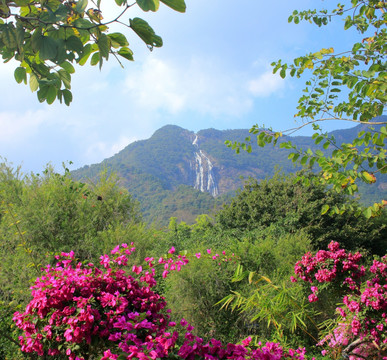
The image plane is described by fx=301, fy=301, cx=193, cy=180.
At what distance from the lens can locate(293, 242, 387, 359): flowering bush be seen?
8.92ft

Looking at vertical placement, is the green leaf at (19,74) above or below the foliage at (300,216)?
above

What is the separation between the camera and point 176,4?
0.65 meters

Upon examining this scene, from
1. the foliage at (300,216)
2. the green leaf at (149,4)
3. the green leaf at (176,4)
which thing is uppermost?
the green leaf at (149,4)

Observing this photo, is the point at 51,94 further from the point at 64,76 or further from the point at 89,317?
the point at 89,317

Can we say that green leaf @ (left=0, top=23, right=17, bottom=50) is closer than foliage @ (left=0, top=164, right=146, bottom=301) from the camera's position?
Yes

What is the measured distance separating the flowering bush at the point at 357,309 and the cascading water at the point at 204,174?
139086 millimetres

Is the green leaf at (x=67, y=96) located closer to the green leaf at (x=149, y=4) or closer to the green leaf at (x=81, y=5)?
the green leaf at (x=81, y=5)

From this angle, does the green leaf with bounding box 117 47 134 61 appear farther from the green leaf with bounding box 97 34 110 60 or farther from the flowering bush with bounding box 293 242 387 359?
the flowering bush with bounding box 293 242 387 359

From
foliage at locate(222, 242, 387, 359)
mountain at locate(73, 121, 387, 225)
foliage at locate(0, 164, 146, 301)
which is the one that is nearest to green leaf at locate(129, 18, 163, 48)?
foliage at locate(222, 242, 387, 359)

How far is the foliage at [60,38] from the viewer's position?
Answer: 717mm

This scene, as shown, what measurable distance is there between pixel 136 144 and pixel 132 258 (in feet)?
513

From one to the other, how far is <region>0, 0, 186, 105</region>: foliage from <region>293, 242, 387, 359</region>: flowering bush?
2736 mm

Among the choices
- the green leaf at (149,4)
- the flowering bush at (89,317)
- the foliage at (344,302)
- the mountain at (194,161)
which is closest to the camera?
the green leaf at (149,4)

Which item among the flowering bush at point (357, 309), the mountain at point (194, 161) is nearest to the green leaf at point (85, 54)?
the flowering bush at point (357, 309)
